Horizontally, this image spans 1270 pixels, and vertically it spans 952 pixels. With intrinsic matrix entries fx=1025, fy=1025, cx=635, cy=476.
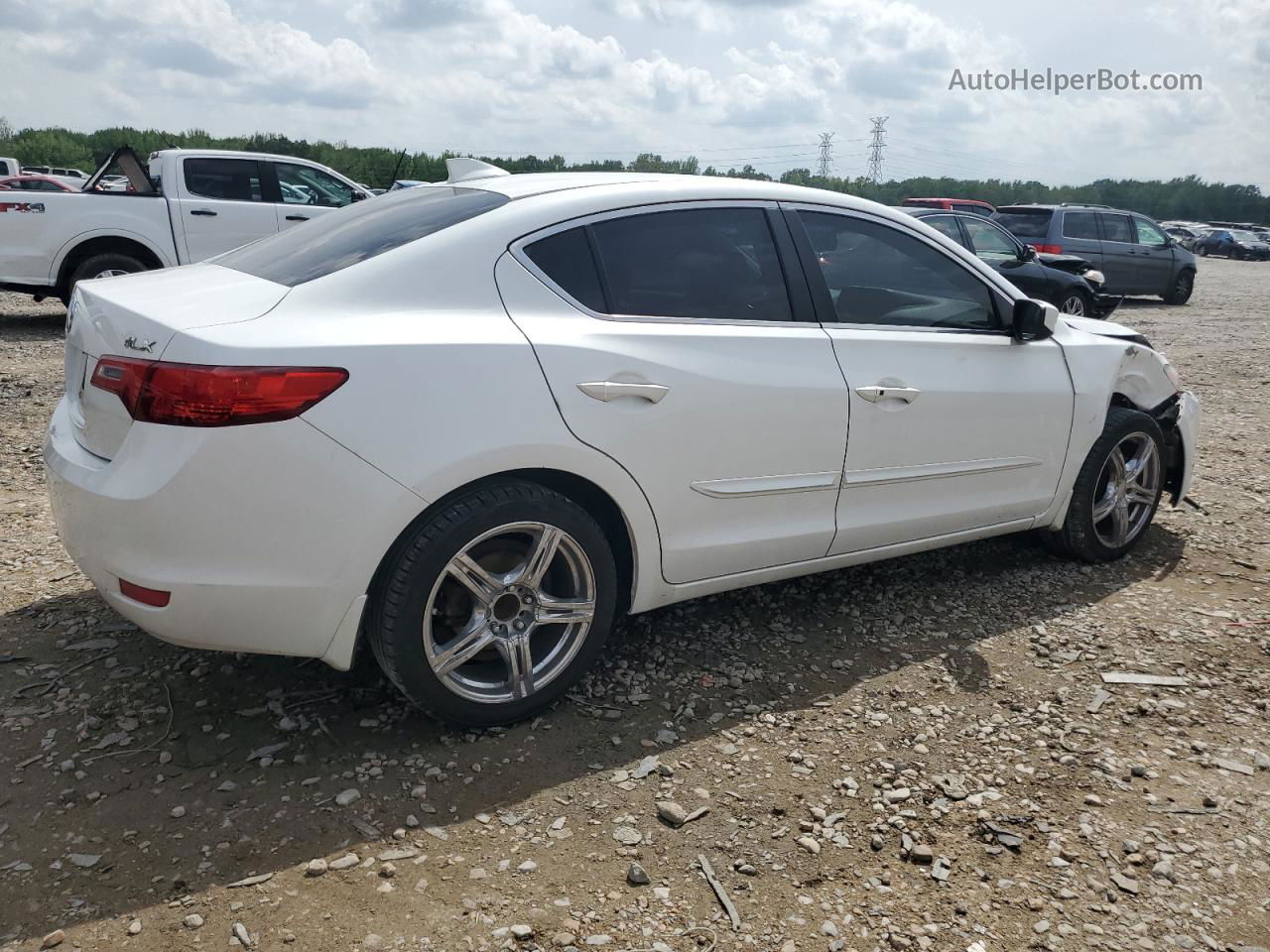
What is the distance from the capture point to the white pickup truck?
32.9ft

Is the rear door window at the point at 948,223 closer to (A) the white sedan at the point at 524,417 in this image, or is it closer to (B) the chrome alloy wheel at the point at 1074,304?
(B) the chrome alloy wheel at the point at 1074,304

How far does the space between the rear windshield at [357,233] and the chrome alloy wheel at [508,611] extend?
963 mm

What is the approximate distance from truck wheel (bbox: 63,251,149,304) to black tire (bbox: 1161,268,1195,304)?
1690 centimetres

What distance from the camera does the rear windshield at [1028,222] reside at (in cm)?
1617

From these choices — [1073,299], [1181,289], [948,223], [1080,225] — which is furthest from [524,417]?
[1181,289]

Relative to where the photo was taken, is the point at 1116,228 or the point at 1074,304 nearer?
the point at 1074,304

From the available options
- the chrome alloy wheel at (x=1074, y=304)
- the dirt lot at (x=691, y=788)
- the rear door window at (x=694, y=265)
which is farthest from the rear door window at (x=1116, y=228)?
the rear door window at (x=694, y=265)

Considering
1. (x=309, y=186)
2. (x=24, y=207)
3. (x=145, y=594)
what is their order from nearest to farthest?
(x=145, y=594) < (x=24, y=207) < (x=309, y=186)

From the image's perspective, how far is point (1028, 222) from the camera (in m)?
16.3

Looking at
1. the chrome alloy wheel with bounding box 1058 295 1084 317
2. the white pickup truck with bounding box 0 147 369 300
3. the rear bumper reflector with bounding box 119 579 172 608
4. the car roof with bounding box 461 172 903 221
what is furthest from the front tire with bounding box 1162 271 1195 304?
the rear bumper reflector with bounding box 119 579 172 608

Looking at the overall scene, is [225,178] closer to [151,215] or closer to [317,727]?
[151,215]

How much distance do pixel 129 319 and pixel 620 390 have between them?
1392mm

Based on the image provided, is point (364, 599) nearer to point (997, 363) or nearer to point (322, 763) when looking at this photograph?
point (322, 763)

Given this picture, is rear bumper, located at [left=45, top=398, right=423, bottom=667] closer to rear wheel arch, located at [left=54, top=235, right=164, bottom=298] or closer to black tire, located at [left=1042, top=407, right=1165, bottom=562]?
black tire, located at [left=1042, top=407, right=1165, bottom=562]
